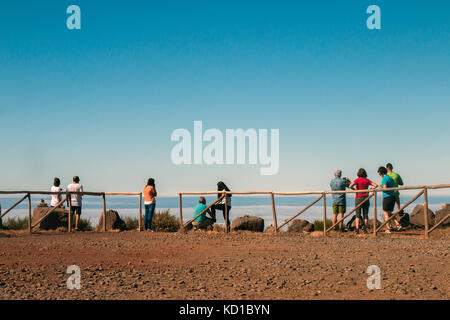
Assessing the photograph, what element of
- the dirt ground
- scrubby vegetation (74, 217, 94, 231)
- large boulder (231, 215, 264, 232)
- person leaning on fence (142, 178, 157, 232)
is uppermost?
person leaning on fence (142, 178, 157, 232)

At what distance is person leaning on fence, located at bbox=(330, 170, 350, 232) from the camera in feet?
55.1

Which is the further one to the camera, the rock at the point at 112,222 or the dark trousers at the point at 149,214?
the rock at the point at 112,222

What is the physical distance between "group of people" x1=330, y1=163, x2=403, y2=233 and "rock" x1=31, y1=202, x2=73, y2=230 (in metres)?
10.1

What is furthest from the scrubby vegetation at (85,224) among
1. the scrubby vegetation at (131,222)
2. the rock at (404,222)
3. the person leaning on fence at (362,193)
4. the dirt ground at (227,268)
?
the rock at (404,222)

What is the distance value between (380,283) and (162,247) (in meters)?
6.19

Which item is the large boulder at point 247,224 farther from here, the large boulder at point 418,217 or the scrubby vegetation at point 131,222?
the large boulder at point 418,217

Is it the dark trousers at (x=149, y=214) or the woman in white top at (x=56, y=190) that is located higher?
the woman in white top at (x=56, y=190)

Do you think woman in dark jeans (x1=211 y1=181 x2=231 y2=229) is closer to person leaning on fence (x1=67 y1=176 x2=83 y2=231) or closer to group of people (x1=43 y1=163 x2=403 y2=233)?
group of people (x1=43 y1=163 x2=403 y2=233)

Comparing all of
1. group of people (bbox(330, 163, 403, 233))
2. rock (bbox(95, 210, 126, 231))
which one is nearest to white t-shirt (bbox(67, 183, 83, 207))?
rock (bbox(95, 210, 126, 231))

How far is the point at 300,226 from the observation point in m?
19.8

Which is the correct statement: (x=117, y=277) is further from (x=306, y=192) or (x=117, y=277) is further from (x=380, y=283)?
(x=306, y=192)

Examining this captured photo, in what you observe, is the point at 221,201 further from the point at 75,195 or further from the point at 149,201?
the point at 75,195

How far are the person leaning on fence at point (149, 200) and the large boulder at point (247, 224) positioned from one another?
312 centimetres

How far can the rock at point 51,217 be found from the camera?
61.8ft
